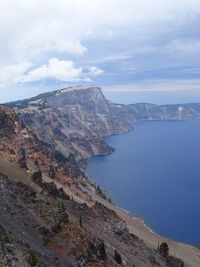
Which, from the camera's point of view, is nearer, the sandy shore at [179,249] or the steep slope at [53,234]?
the steep slope at [53,234]

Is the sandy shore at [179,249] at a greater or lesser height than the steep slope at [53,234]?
lesser

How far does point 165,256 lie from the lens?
73.1 meters

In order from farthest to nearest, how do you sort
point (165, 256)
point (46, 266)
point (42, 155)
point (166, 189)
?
point (166, 189)
point (42, 155)
point (165, 256)
point (46, 266)

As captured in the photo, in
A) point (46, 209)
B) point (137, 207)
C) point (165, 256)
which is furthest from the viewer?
point (137, 207)

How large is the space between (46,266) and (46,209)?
18.7 meters

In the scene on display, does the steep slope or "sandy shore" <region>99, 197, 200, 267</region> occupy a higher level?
the steep slope

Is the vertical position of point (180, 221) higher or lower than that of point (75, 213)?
lower

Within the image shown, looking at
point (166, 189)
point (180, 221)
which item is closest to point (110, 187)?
point (166, 189)

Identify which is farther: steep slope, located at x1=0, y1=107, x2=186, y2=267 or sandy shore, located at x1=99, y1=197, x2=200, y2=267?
sandy shore, located at x1=99, y1=197, x2=200, y2=267

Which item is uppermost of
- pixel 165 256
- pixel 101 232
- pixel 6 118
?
pixel 6 118

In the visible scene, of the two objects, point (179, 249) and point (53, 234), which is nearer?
point (53, 234)

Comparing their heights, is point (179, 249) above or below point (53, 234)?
below

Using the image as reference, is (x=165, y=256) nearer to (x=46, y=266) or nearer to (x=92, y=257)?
(x=92, y=257)

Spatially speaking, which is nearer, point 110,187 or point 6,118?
point 6,118
